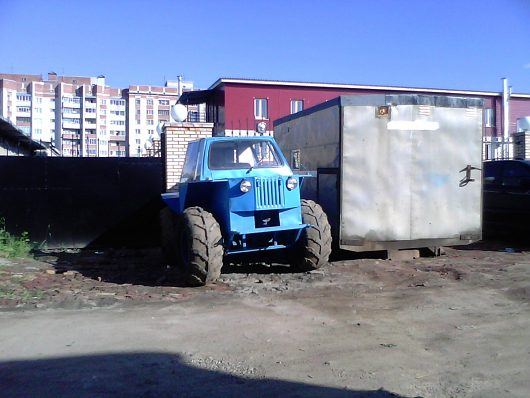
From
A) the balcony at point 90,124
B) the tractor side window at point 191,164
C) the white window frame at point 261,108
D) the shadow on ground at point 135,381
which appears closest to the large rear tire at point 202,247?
the tractor side window at point 191,164

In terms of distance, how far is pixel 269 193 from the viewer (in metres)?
7.32

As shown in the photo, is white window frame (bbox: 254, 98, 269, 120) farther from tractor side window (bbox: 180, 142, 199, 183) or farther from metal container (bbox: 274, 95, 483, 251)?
tractor side window (bbox: 180, 142, 199, 183)

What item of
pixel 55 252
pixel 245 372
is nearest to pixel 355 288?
pixel 245 372

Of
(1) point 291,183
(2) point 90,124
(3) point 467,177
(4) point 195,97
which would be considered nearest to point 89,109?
(2) point 90,124

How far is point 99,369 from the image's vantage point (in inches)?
165

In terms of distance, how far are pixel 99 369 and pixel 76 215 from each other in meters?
7.75

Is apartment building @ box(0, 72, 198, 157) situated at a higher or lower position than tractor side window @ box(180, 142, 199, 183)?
higher

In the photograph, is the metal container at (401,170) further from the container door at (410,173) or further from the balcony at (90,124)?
the balcony at (90,124)

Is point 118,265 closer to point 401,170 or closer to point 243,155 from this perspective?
point 243,155

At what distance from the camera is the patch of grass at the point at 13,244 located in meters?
9.91

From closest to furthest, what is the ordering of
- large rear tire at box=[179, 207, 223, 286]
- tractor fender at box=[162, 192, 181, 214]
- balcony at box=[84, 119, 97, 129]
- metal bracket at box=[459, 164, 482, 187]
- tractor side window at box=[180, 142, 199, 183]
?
large rear tire at box=[179, 207, 223, 286] → tractor side window at box=[180, 142, 199, 183] → tractor fender at box=[162, 192, 181, 214] → metal bracket at box=[459, 164, 482, 187] → balcony at box=[84, 119, 97, 129]

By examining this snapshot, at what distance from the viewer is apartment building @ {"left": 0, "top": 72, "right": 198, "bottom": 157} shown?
81.5 metres

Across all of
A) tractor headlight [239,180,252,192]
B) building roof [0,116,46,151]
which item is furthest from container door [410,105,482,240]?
building roof [0,116,46,151]

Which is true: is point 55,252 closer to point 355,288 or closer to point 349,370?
point 355,288
